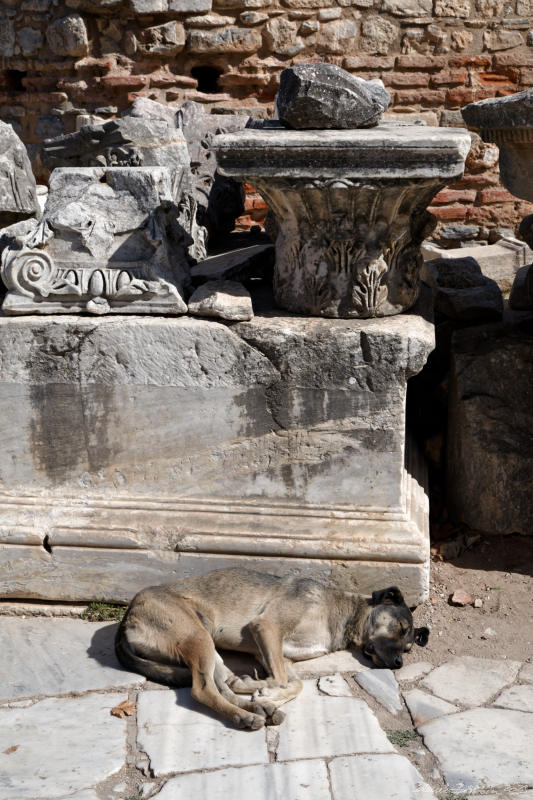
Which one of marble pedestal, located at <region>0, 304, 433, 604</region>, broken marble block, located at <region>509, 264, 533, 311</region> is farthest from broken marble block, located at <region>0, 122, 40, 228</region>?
broken marble block, located at <region>509, 264, 533, 311</region>

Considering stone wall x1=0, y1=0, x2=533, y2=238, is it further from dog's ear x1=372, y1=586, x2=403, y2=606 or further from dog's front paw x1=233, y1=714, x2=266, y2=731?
dog's front paw x1=233, y1=714, x2=266, y2=731

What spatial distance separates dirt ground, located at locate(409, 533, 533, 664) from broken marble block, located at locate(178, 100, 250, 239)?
2.43 meters

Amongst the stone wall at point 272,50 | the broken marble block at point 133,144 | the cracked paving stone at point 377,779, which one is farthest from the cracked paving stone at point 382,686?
the stone wall at point 272,50

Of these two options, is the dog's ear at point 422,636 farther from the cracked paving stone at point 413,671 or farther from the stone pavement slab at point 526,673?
the stone pavement slab at point 526,673

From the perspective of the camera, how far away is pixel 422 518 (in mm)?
3742

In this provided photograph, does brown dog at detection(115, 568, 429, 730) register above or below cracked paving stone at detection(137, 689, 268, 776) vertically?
above

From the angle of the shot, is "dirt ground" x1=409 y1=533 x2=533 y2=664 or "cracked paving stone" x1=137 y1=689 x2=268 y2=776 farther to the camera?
"dirt ground" x1=409 y1=533 x2=533 y2=664

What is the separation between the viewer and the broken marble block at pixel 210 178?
213 inches

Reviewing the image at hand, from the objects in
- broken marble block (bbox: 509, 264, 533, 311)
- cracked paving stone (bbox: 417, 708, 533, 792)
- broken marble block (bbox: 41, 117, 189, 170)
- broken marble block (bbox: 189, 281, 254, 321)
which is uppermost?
broken marble block (bbox: 41, 117, 189, 170)

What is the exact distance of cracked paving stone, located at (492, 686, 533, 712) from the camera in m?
3.05

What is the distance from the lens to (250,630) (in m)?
3.25

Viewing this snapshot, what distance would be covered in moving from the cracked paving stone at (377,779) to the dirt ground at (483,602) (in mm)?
686

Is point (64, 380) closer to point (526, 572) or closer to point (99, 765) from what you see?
point (99, 765)

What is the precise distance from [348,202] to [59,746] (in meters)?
2.14
